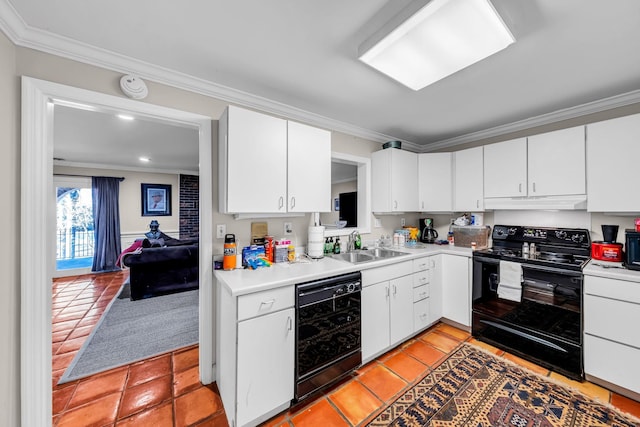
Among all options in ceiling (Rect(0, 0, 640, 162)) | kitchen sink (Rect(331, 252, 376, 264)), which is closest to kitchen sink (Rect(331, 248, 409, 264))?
kitchen sink (Rect(331, 252, 376, 264))

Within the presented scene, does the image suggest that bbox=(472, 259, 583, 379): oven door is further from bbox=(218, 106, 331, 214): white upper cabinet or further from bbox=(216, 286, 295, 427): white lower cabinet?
bbox=(216, 286, 295, 427): white lower cabinet

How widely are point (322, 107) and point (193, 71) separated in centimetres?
115

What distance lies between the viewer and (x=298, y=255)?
2430mm

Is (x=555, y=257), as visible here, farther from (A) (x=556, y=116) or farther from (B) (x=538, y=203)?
(A) (x=556, y=116)

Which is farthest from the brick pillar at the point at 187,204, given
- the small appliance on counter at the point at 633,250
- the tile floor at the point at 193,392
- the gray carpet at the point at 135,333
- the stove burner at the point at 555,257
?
the small appliance on counter at the point at 633,250

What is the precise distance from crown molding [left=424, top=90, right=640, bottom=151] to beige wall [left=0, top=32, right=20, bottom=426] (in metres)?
4.21

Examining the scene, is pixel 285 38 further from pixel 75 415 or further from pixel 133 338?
pixel 133 338

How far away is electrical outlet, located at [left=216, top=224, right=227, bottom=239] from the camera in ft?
6.61

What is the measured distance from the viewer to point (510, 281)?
90.2 inches

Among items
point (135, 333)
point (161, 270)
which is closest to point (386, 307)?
point (135, 333)

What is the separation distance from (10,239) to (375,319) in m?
2.50

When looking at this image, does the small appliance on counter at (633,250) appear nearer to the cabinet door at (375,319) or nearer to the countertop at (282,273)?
the countertop at (282,273)

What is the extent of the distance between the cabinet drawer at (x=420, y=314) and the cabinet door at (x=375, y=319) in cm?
47

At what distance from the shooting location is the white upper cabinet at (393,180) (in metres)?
2.95
